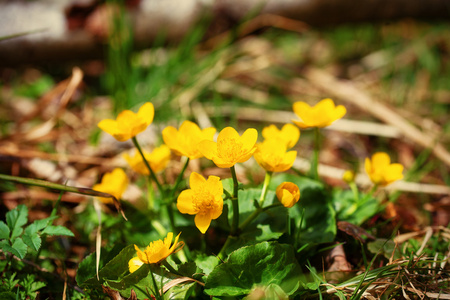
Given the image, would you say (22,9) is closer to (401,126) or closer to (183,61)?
(183,61)

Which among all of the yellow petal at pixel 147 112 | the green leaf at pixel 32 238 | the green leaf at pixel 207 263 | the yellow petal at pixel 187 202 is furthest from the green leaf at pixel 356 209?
the green leaf at pixel 32 238

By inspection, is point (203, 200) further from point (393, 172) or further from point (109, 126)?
point (393, 172)

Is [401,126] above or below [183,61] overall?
below

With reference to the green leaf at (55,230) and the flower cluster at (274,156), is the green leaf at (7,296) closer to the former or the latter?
the green leaf at (55,230)

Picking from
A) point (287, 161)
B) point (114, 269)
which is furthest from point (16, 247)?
point (287, 161)

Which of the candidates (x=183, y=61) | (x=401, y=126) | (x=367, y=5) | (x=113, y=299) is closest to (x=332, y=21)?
(x=367, y=5)

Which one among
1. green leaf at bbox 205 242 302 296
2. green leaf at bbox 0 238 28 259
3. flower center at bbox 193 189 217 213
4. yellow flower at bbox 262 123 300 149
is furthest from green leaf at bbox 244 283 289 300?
green leaf at bbox 0 238 28 259
